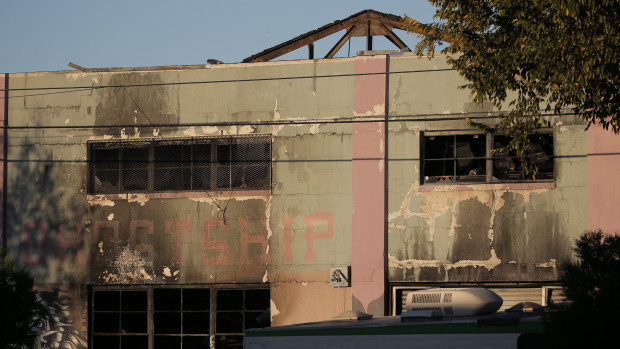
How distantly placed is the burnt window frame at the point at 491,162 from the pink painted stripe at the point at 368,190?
3.23 feet

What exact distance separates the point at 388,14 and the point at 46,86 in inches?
332

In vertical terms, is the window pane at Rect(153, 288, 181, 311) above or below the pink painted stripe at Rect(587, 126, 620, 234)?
below

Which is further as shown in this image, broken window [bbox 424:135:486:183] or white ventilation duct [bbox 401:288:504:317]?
broken window [bbox 424:135:486:183]

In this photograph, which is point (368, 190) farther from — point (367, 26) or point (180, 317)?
point (367, 26)

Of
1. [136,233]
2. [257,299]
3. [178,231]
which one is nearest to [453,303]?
[257,299]

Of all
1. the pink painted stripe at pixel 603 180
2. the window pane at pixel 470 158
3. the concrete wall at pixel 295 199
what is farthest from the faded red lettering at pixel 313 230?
the pink painted stripe at pixel 603 180

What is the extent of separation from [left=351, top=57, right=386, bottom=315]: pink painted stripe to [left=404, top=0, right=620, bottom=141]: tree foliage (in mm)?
3868

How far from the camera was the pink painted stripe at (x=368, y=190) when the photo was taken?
64.8ft

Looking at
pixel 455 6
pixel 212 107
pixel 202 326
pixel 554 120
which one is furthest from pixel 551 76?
pixel 202 326

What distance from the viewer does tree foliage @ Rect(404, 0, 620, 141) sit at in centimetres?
1371

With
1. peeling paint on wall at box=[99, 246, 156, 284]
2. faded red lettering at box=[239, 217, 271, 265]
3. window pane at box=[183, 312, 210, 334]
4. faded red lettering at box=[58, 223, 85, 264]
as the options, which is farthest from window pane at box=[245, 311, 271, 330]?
faded red lettering at box=[58, 223, 85, 264]

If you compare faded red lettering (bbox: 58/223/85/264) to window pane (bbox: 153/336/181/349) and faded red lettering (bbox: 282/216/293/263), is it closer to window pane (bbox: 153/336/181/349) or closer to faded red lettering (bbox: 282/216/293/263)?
window pane (bbox: 153/336/181/349)

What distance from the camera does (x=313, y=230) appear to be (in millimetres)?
20250

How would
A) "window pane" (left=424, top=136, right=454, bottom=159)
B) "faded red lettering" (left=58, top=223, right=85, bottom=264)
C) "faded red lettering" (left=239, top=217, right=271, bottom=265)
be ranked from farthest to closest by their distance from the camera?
1. "faded red lettering" (left=58, top=223, right=85, bottom=264)
2. "faded red lettering" (left=239, top=217, right=271, bottom=265)
3. "window pane" (left=424, top=136, right=454, bottom=159)
